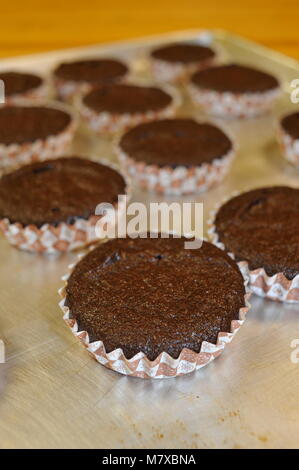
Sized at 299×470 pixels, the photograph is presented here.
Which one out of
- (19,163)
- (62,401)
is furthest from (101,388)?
(19,163)

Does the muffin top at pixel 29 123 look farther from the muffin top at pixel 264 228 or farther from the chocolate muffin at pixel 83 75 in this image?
the muffin top at pixel 264 228

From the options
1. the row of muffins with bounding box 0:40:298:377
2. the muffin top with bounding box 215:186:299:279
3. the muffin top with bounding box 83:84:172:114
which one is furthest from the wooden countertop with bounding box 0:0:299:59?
the row of muffins with bounding box 0:40:298:377

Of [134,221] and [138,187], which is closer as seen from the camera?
[134,221]

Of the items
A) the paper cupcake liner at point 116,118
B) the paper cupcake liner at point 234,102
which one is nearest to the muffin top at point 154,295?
the paper cupcake liner at point 116,118

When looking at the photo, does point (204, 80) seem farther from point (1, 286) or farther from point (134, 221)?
point (1, 286)

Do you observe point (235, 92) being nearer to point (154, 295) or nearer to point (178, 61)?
point (178, 61)

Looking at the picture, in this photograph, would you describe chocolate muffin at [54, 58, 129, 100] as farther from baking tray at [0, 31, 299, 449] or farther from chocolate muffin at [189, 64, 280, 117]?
baking tray at [0, 31, 299, 449]
